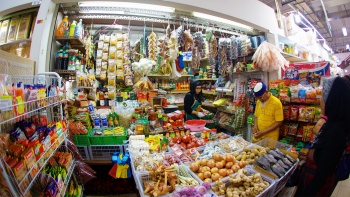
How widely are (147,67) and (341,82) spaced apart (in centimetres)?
295

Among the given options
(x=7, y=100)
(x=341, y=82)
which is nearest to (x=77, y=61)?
(x=7, y=100)

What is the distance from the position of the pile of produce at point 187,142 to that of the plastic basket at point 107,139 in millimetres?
785

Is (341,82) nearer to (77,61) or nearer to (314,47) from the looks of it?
(77,61)

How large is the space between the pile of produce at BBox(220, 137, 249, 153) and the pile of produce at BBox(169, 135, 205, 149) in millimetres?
309

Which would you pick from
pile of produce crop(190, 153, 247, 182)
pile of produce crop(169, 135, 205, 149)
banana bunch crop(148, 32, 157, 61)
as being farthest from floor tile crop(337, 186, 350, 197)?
banana bunch crop(148, 32, 157, 61)

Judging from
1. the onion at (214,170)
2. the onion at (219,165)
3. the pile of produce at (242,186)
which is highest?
the onion at (219,165)

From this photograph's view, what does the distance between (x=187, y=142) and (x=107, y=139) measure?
4.05 ft

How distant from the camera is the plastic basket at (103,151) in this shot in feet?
8.78

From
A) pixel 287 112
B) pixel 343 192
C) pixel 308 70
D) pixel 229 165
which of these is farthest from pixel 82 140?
pixel 343 192

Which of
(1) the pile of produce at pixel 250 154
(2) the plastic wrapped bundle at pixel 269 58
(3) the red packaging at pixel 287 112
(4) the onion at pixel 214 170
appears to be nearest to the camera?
(4) the onion at pixel 214 170

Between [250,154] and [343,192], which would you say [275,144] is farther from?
[343,192]

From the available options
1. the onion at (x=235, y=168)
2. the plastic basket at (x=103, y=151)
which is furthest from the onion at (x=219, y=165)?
the plastic basket at (x=103, y=151)

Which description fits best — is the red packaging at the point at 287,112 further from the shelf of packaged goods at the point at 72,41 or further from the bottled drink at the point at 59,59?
the bottled drink at the point at 59,59

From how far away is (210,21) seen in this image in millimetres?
3357
